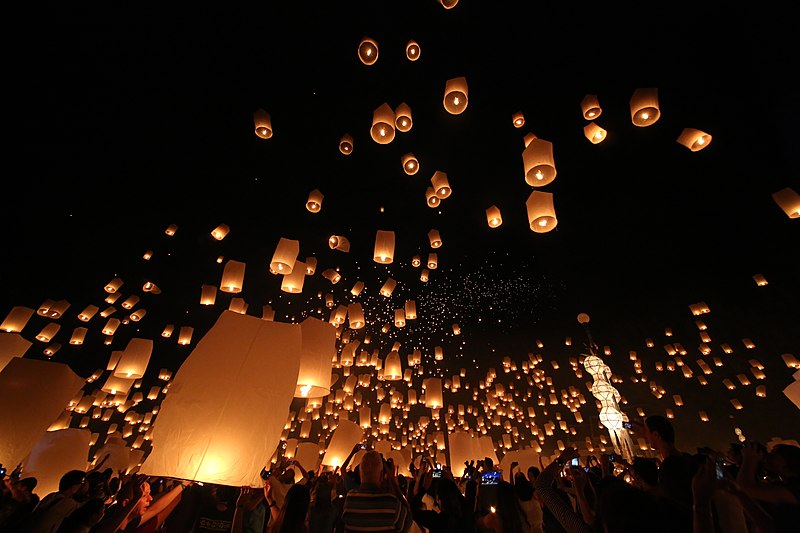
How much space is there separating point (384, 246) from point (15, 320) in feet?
26.0

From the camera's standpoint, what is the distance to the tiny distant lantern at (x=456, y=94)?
378 cm

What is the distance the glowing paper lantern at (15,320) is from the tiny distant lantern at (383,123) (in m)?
8.23

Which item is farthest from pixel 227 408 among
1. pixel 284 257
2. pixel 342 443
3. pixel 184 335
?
pixel 184 335

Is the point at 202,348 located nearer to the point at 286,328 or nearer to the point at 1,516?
the point at 286,328

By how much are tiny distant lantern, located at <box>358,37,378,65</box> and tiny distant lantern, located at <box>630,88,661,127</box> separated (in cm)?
301

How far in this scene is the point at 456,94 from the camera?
12.7 feet

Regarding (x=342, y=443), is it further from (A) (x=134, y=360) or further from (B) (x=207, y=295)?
(B) (x=207, y=295)

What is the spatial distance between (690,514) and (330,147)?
299 inches

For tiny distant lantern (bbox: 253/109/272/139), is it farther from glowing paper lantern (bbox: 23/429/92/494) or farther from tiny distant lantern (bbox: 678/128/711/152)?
tiny distant lantern (bbox: 678/128/711/152)

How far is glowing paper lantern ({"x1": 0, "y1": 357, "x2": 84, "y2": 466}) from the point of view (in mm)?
3330

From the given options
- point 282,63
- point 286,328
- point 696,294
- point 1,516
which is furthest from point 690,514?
point 696,294

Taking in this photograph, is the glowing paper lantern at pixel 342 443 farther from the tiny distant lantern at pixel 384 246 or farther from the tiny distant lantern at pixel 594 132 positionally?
the tiny distant lantern at pixel 594 132

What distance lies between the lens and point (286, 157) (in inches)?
302

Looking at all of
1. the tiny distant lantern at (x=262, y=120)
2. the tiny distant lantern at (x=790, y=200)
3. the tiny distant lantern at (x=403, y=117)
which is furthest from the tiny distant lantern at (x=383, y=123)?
the tiny distant lantern at (x=790, y=200)
